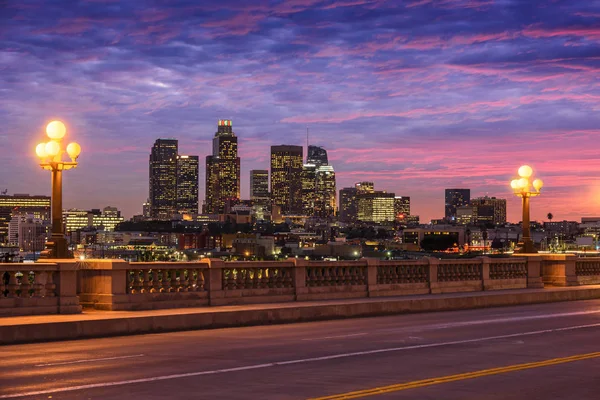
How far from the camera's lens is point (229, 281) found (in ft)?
91.1


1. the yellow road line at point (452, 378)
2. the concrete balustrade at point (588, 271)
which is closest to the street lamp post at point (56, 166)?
the yellow road line at point (452, 378)

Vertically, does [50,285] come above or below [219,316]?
above

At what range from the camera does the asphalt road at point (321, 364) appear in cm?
1362

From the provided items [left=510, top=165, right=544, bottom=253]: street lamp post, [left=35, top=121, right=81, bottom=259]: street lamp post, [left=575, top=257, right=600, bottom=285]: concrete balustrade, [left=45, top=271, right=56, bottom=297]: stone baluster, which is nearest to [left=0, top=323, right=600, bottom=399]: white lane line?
[left=45, top=271, right=56, bottom=297]: stone baluster

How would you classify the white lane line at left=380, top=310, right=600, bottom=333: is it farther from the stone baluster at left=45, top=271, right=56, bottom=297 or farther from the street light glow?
the street light glow

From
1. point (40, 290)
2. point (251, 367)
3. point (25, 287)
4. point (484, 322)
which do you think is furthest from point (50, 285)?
point (484, 322)

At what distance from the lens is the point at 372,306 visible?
28.9 metres

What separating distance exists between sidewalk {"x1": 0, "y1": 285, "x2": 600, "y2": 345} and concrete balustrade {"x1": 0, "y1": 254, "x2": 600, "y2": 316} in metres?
0.53

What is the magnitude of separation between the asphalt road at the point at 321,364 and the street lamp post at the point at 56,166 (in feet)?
13.4

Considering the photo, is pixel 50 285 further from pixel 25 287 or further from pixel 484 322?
pixel 484 322

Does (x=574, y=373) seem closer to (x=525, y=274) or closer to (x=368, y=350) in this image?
(x=368, y=350)

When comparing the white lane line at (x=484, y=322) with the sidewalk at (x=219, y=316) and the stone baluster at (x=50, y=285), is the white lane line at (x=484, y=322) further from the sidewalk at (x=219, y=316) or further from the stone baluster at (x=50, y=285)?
the stone baluster at (x=50, y=285)

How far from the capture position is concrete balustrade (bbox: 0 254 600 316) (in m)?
23.1

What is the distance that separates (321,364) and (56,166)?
1057cm
